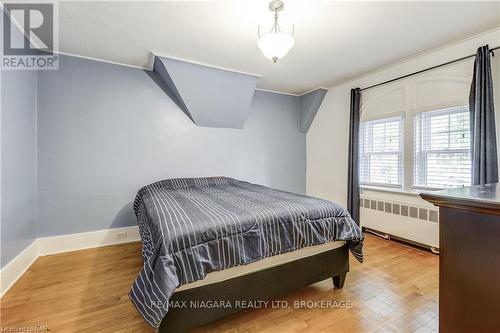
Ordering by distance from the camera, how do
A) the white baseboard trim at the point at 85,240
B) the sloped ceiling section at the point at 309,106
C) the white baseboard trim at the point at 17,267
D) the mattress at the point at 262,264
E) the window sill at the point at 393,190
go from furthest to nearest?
1. the sloped ceiling section at the point at 309,106
2. the window sill at the point at 393,190
3. the white baseboard trim at the point at 85,240
4. the white baseboard trim at the point at 17,267
5. the mattress at the point at 262,264

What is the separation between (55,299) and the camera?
1.77 metres

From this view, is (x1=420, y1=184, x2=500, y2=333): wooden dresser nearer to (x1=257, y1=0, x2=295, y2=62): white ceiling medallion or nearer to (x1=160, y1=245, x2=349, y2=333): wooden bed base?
(x1=160, y1=245, x2=349, y2=333): wooden bed base

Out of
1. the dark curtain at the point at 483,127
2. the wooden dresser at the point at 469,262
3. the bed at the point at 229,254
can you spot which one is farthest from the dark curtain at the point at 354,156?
the wooden dresser at the point at 469,262

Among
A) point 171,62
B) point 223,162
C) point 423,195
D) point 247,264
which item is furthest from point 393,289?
point 171,62

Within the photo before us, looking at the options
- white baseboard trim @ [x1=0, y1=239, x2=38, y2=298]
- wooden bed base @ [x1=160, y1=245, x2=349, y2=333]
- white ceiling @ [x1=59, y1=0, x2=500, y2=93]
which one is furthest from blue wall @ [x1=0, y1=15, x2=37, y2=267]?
wooden bed base @ [x1=160, y1=245, x2=349, y2=333]

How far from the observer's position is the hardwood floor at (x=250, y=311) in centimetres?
150

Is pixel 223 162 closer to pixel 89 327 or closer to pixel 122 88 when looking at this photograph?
pixel 122 88

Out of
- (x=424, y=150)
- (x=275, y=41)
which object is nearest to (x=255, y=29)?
(x=275, y=41)

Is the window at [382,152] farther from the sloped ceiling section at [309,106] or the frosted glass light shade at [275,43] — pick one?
the frosted glass light shade at [275,43]

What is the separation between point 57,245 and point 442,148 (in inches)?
186

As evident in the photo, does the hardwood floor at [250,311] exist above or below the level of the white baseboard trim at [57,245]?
below

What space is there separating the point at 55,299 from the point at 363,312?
2.36m

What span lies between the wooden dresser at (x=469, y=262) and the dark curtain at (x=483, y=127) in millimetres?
1964

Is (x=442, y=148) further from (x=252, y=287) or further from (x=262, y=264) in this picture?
(x=252, y=287)
